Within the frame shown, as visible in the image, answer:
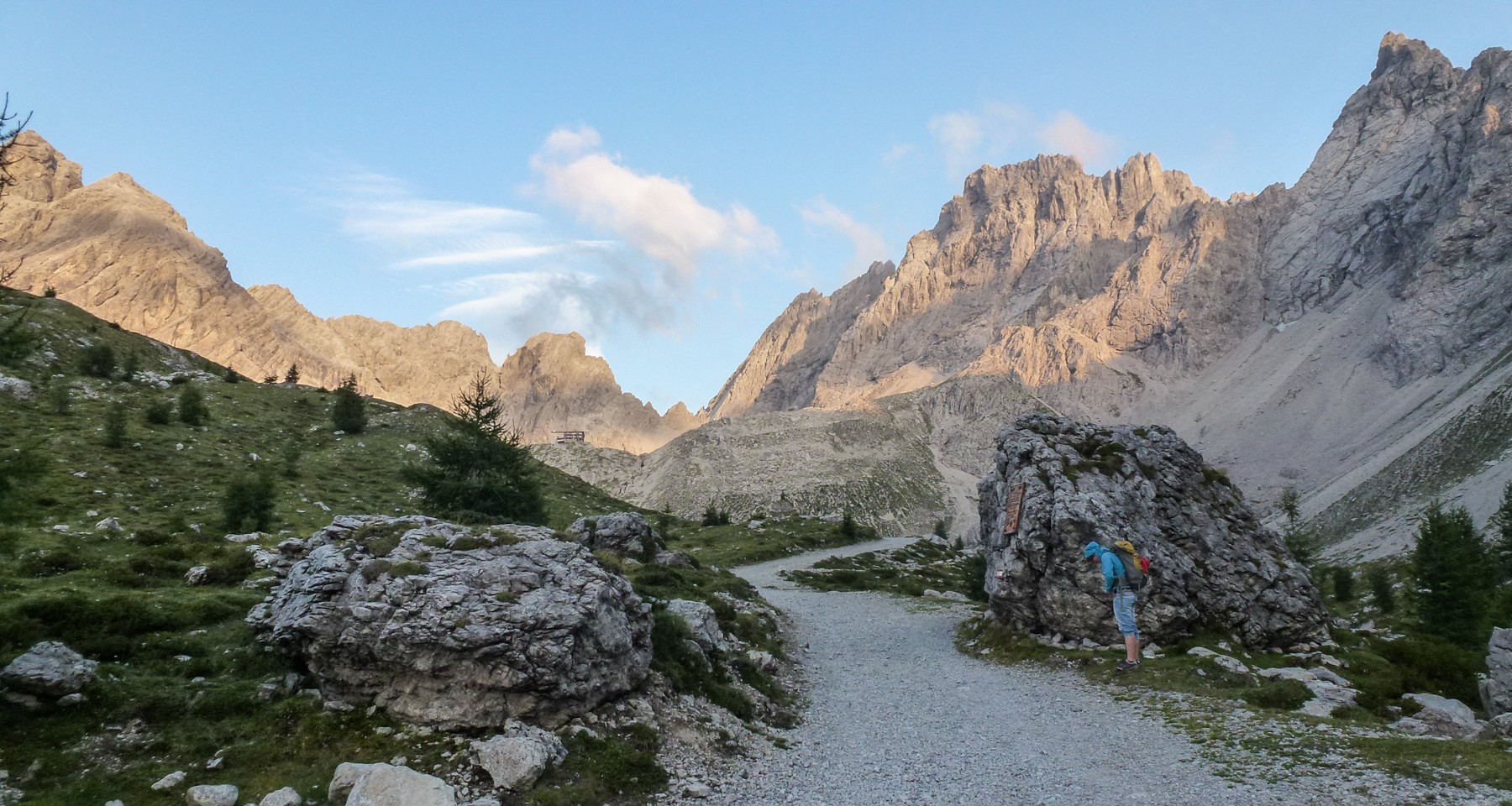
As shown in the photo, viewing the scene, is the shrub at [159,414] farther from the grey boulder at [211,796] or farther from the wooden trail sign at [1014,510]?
the wooden trail sign at [1014,510]

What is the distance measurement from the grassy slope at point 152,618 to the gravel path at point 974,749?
3.92m

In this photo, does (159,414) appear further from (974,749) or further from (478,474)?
(974,749)

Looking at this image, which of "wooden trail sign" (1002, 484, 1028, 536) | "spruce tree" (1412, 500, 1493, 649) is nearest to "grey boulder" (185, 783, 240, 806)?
"wooden trail sign" (1002, 484, 1028, 536)

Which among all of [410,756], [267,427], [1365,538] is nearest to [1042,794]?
[410,756]

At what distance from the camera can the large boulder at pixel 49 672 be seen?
38.7ft

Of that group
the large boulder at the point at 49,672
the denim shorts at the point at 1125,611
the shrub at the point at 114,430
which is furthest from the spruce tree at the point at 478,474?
the denim shorts at the point at 1125,611

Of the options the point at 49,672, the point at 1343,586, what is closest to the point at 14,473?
the point at 49,672

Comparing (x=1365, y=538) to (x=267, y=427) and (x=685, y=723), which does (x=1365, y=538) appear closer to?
(x=685, y=723)

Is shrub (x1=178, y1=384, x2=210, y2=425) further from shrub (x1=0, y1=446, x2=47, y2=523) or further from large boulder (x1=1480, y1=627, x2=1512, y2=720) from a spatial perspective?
large boulder (x1=1480, y1=627, x2=1512, y2=720)

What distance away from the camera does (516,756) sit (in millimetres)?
12156

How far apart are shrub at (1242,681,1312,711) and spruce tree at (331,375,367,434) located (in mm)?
60587

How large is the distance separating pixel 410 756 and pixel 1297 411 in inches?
9340

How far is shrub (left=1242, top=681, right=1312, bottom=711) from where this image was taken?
1792 cm

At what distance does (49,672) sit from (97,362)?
5218cm
